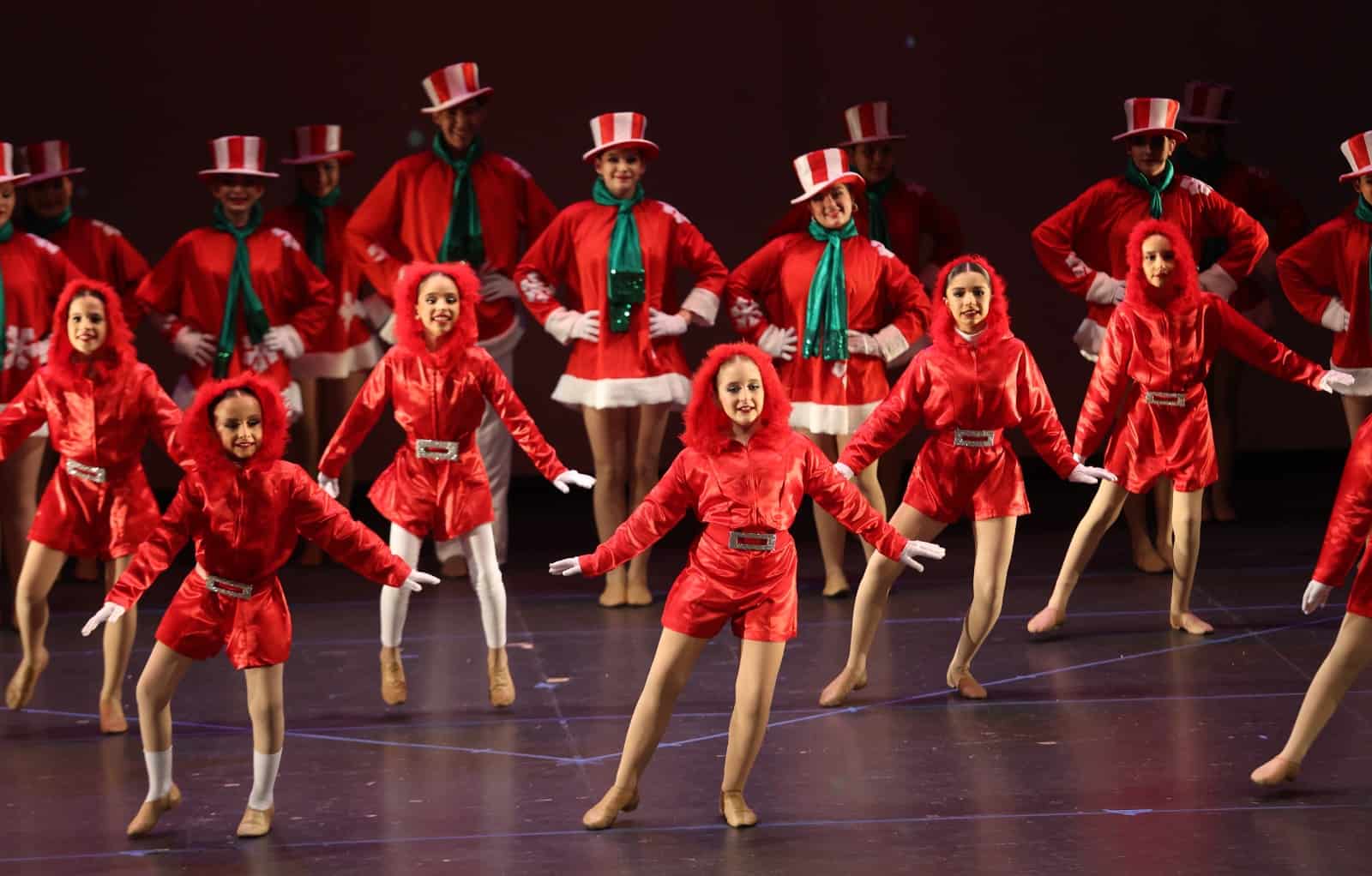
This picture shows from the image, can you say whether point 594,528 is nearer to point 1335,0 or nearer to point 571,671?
point 571,671

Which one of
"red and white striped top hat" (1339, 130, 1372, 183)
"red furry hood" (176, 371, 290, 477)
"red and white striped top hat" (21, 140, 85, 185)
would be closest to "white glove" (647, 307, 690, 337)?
"red and white striped top hat" (21, 140, 85, 185)

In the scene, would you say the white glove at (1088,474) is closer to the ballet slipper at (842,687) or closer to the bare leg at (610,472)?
the ballet slipper at (842,687)

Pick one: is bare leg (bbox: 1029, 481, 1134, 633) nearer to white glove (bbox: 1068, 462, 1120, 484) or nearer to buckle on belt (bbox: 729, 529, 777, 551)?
white glove (bbox: 1068, 462, 1120, 484)

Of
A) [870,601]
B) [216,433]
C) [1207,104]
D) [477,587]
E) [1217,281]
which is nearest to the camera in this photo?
[216,433]

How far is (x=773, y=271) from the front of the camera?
7578 millimetres

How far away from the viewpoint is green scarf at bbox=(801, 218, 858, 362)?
→ 24.2 feet

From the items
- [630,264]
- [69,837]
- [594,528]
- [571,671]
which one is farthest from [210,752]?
[594,528]

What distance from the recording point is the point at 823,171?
7262mm

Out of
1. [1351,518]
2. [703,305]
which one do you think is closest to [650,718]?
[1351,518]

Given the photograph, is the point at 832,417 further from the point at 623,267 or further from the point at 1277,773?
the point at 1277,773

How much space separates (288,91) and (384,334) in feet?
6.45

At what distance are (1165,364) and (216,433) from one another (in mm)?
3199

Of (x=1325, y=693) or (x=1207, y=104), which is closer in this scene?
(x=1325, y=693)

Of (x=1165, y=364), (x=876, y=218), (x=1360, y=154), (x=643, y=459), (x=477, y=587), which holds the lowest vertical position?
(x=477, y=587)
